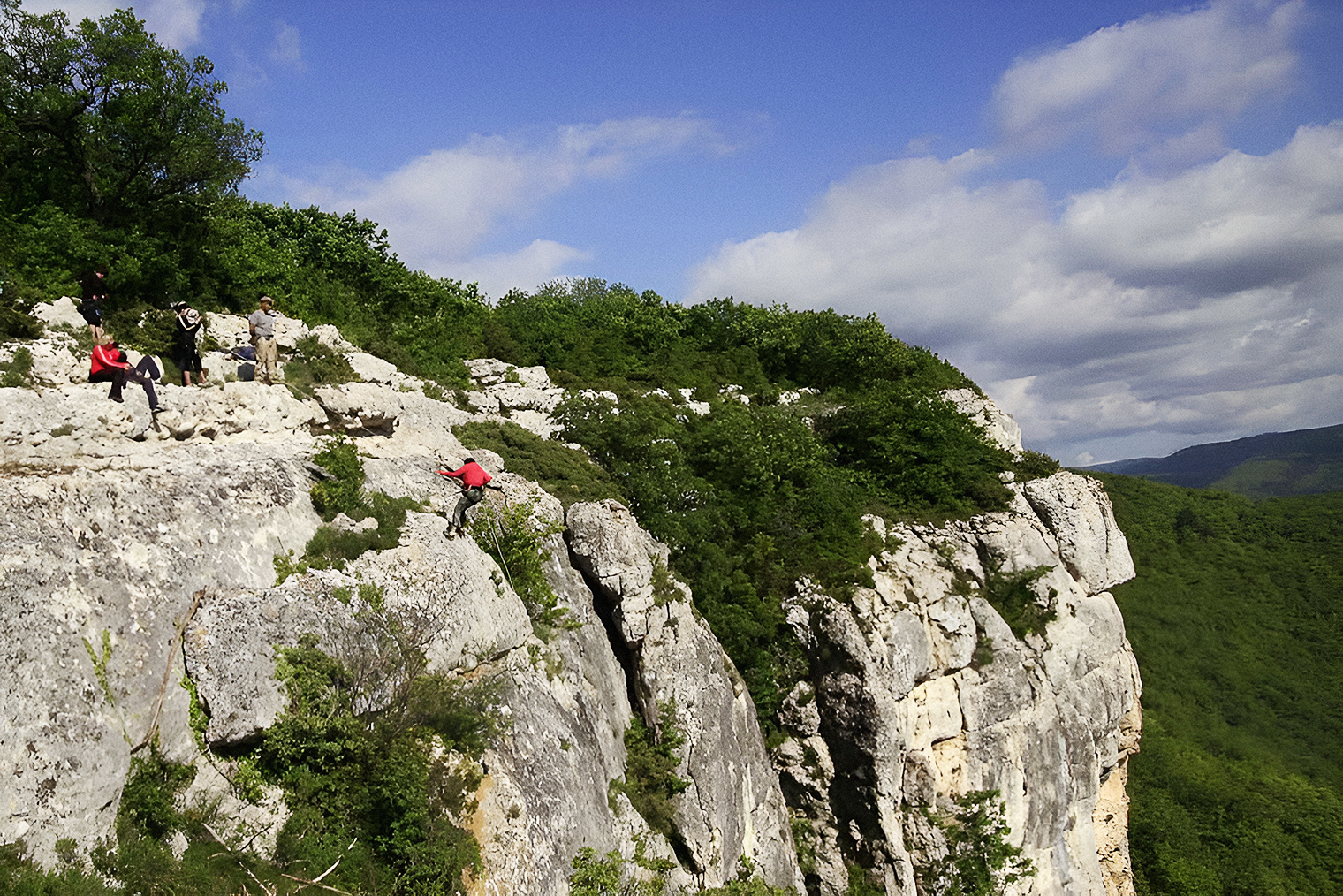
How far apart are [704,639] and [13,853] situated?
15106 millimetres

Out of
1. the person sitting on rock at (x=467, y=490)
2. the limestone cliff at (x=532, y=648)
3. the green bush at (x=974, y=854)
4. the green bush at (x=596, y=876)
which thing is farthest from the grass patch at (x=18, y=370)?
the green bush at (x=974, y=854)

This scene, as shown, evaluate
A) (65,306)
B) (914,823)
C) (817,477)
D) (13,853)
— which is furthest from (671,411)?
(13,853)

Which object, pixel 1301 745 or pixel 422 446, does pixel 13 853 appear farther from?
pixel 1301 745

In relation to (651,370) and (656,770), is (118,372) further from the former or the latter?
(651,370)

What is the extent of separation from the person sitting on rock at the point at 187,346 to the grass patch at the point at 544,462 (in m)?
7.26

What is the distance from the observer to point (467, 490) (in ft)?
51.9

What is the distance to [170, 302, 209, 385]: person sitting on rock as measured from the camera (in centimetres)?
1712

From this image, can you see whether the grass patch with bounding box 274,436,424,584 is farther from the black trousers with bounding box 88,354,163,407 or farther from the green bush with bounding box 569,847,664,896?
the green bush with bounding box 569,847,664,896

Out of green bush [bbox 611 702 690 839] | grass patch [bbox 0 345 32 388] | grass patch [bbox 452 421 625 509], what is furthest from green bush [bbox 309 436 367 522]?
green bush [bbox 611 702 690 839]

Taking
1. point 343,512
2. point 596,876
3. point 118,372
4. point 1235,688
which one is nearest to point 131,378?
point 118,372

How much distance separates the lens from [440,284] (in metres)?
38.4

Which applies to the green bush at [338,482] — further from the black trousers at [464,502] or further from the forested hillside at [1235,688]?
the forested hillside at [1235,688]

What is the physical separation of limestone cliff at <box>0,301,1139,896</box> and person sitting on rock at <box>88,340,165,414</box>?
31cm

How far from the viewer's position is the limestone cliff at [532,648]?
10.3m
